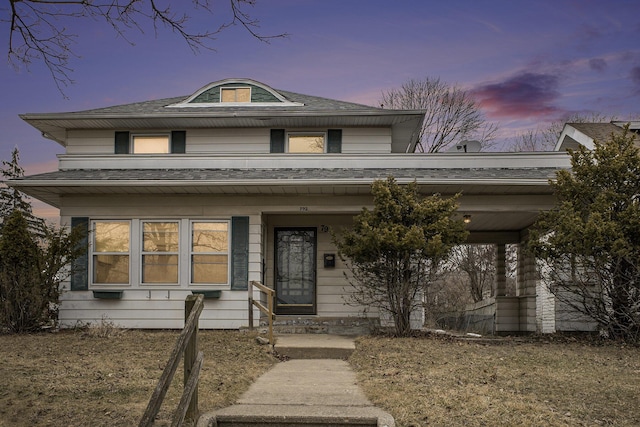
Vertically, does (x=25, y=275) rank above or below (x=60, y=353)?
above

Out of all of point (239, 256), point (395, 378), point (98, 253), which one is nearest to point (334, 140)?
point (239, 256)

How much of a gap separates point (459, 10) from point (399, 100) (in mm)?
13502

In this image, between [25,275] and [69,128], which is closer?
[25,275]

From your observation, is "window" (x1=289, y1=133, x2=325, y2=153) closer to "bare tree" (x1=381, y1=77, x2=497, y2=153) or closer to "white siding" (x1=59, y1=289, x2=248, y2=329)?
"white siding" (x1=59, y1=289, x2=248, y2=329)

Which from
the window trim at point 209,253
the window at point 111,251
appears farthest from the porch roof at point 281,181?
the window at point 111,251

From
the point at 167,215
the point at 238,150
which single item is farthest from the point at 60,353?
the point at 238,150

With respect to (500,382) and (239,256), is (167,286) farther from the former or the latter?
(500,382)

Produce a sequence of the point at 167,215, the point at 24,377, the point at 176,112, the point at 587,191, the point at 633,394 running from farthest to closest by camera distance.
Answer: the point at 176,112
the point at 167,215
the point at 587,191
the point at 24,377
the point at 633,394

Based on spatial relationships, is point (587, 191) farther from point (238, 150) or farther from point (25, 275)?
point (25, 275)

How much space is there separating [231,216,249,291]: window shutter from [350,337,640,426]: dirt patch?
309cm

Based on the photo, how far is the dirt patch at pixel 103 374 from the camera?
549cm

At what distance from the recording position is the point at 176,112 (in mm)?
13781

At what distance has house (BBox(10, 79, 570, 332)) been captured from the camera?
40.0ft

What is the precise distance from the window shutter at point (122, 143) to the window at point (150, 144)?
153mm
